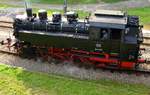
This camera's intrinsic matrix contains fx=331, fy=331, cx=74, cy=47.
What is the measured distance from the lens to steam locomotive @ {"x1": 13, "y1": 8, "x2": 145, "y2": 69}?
17.3 m

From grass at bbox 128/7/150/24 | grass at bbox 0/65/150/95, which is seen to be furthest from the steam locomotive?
grass at bbox 128/7/150/24

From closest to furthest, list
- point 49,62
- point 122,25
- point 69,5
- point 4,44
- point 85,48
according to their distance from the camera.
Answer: point 122,25, point 85,48, point 49,62, point 4,44, point 69,5

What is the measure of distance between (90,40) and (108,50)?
1.10 metres

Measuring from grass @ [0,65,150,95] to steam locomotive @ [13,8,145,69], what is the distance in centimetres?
147

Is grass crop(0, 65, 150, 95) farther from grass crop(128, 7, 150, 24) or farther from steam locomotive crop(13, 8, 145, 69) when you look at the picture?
grass crop(128, 7, 150, 24)

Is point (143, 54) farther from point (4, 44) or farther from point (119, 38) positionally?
point (4, 44)

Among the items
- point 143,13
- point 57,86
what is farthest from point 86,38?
point 143,13

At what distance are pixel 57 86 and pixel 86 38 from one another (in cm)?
304

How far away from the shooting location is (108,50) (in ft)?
58.3

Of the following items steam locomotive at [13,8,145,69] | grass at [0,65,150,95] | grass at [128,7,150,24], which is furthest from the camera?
grass at [128,7,150,24]

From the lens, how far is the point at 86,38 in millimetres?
17906

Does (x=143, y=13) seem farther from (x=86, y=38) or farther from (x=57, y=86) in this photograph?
(x=57, y=86)

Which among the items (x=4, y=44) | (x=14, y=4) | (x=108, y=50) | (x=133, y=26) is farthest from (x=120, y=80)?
(x=14, y=4)

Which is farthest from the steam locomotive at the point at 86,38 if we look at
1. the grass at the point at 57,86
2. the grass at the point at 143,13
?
the grass at the point at 143,13
